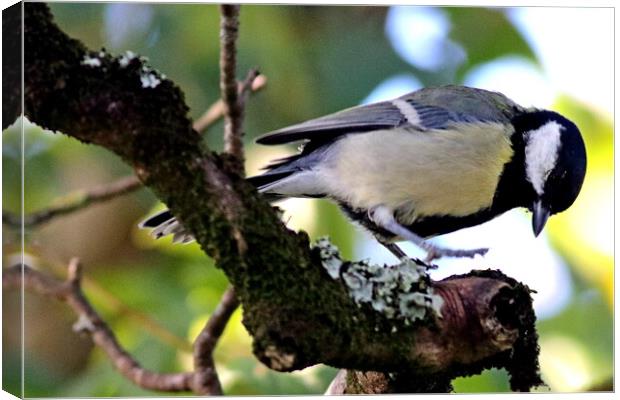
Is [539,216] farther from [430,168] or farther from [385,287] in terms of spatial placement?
[385,287]

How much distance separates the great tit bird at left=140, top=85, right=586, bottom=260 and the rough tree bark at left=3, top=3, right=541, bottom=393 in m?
0.47

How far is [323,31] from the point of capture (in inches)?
89.9

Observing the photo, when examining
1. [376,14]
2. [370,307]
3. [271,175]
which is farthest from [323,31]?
[370,307]

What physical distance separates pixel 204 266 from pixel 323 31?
27.8 inches

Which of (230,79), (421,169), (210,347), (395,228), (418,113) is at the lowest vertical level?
(210,347)

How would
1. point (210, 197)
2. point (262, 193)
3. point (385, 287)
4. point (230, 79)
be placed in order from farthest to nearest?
point (262, 193) < point (230, 79) < point (385, 287) < point (210, 197)

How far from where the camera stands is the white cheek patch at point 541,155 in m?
1.75

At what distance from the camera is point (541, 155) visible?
5.76ft

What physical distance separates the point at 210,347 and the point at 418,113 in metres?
0.65

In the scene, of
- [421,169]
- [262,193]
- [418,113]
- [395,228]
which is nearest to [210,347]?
[262,193]

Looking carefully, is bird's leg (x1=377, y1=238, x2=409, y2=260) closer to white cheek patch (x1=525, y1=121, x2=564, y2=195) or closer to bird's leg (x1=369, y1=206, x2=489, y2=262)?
bird's leg (x1=369, y1=206, x2=489, y2=262)

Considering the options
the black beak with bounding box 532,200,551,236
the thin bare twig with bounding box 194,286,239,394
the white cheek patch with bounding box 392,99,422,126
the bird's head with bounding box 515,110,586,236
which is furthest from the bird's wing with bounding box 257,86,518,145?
the thin bare twig with bounding box 194,286,239,394

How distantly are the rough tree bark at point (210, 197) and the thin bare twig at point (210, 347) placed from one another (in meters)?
0.45

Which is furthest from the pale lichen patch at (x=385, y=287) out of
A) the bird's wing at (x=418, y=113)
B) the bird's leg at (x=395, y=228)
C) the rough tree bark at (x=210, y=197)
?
the bird's wing at (x=418, y=113)
